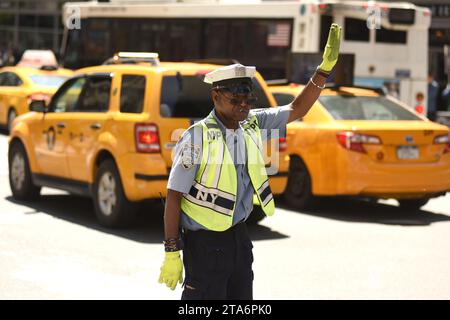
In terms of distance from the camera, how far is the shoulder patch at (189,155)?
439 centimetres

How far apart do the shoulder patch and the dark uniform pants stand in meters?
0.33

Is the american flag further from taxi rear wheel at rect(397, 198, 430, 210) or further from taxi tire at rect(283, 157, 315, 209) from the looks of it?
taxi tire at rect(283, 157, 315, 209)

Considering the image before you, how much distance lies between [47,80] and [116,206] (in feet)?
38.5

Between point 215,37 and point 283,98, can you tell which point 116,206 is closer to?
point 283,98

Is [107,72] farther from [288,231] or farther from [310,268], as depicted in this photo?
[310,268]

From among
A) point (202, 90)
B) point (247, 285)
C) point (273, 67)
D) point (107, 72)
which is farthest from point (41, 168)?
point (273, 67)

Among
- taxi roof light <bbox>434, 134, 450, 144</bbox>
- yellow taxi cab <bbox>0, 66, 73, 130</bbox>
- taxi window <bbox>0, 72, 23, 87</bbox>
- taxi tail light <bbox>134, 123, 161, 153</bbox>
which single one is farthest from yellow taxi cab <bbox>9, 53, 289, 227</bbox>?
taxi window <bbox>0, 72, 23, 87</bbox>

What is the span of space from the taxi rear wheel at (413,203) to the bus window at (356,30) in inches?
250

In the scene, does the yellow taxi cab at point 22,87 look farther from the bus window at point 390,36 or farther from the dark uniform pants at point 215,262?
the dark uniform pants at point 215,262

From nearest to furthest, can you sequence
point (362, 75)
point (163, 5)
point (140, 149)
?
point (140, 149) → point (362, 75) → point (163, 5)

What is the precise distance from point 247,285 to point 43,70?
57.3 feet

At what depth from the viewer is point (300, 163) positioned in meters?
11.7

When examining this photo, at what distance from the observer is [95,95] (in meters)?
10.3

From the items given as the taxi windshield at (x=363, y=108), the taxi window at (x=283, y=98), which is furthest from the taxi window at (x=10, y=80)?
the taxi windshield at (x=363, y=108)
